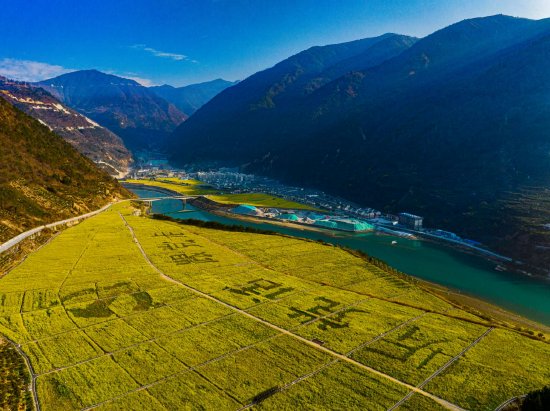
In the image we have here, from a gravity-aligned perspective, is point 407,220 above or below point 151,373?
below

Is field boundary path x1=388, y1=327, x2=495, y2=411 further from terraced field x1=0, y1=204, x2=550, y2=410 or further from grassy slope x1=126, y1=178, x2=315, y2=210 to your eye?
grassy slope x1=126, y1=178, x2=315, y2=210

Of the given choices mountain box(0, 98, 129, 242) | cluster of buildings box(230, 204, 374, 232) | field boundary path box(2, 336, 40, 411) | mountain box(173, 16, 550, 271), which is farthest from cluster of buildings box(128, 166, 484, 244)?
field boundary path box(2, 336, 40, 411)

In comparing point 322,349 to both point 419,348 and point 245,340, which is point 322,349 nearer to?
point 245,340

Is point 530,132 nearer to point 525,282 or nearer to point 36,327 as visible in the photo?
point 525,282

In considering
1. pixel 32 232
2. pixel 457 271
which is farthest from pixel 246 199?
pixel 32 232

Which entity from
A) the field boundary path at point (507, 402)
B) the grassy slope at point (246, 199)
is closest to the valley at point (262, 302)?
the field boundary path at point (507, 402)

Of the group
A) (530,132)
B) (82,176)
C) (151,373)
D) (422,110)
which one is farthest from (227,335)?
(422,110)
